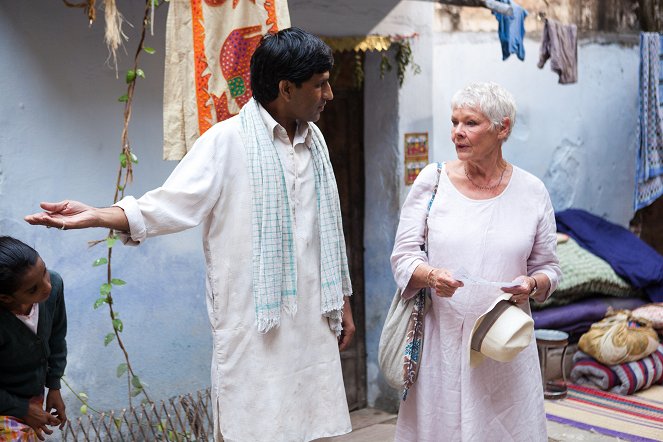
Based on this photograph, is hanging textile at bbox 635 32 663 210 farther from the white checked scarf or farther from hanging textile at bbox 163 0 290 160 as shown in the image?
the white checked scarf

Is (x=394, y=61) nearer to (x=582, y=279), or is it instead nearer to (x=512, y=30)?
(x=512, y=30)

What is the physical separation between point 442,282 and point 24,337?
4.83ft

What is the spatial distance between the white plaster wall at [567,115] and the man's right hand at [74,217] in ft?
12.3

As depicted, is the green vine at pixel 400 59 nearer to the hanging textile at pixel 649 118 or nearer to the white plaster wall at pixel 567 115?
the white plaster wall at pixel 567 115

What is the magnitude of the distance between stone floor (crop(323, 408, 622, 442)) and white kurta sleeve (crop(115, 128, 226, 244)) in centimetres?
293

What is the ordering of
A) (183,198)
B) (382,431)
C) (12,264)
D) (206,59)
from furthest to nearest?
(382,431) < (206,59) < (12,264) < (183,198)

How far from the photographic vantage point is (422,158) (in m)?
5.57

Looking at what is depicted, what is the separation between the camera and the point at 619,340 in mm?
A: 5855

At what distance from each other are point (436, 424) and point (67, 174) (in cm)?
213

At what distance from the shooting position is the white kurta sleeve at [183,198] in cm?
249

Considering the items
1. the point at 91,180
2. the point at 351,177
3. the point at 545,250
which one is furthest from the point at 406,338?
the point at 351,177

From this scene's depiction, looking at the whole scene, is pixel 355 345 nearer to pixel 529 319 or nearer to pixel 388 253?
pixel 388 253

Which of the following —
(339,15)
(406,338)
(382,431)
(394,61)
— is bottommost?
(382,431)

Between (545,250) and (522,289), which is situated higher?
(545,250)
